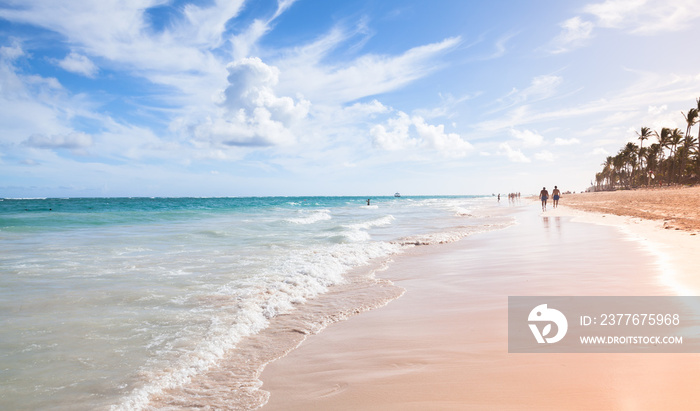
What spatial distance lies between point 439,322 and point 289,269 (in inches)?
194

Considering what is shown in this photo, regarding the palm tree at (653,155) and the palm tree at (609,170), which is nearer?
the palm tree at (653,155)

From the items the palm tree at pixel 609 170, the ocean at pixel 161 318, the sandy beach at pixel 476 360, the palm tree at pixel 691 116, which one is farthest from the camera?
the palm tree at pixel 609 170

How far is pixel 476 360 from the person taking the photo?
3.69m

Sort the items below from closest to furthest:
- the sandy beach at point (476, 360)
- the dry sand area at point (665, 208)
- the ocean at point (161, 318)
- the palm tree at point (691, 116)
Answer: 1. the sandy beach at point (476, 360)
2. the ocean at point (161, 318)
3. the dry sand area at point (665, 208)
4. the palm tree at point (691, 116)

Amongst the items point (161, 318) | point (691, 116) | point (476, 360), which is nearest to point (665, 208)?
point (476, 360)

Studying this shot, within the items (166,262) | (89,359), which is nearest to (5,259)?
(166,262)

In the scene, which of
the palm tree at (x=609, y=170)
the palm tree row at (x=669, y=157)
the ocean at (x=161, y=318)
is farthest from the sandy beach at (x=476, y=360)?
the palm tree at (x=609, y=170)

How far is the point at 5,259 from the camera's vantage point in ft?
35.2

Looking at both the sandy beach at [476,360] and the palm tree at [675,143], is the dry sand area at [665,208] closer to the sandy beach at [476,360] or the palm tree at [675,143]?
the sandy beach at [476,360]

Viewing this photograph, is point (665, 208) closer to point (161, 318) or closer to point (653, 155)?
point (161, 318)

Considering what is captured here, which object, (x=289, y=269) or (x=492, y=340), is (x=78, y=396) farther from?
(x=289, y=269)

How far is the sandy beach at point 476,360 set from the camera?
2.90m

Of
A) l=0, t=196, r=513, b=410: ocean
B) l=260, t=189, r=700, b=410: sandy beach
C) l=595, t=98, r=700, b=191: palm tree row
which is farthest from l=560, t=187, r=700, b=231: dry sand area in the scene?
l=595, t=98, r=700, b=191: palm tree row

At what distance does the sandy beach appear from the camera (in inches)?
114
